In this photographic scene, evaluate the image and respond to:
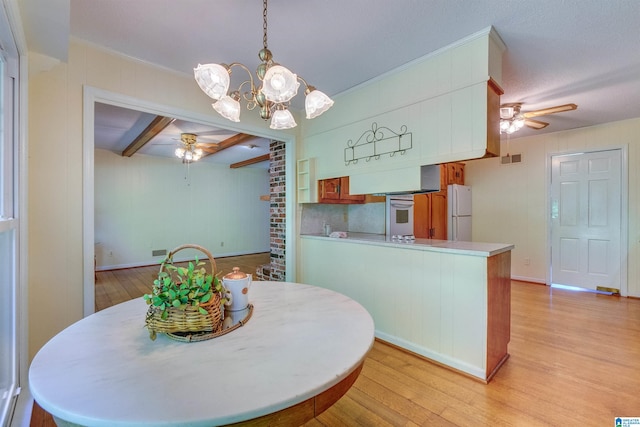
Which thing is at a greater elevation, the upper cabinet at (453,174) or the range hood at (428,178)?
the upper cabinet at (453,174)

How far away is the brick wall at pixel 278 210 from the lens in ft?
11.4

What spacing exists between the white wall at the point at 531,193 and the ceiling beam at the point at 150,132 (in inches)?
199

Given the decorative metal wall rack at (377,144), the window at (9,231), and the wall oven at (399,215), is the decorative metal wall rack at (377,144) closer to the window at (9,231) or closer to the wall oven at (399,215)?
the wall oven at (399,215)

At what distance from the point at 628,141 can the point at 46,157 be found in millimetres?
6356

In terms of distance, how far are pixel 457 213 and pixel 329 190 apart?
2644 millimetres

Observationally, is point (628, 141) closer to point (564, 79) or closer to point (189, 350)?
point (564, 79)

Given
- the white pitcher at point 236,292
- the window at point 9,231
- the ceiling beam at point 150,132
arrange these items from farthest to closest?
the ceiling beam at point 150,132, the window at point 9,231, the white pitcher at point 236,292

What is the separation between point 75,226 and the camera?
2012mm

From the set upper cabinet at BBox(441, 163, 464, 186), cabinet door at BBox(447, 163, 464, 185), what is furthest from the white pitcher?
cabinet door at BBox(447, 163, 464, 185)

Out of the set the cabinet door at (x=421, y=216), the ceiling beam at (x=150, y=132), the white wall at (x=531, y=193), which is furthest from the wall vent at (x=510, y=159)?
the ceiling beam at (x=150, y=132)

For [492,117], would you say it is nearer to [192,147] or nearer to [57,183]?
[57,183]

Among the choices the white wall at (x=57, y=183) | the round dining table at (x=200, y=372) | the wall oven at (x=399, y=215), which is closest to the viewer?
the round dining table at (x=200, y=372)

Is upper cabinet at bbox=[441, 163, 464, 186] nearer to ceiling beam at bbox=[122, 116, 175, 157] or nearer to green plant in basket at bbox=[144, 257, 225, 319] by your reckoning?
ceiling beam at bbox=[122, 116, 175, 157]

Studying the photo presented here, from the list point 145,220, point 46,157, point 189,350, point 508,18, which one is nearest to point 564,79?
point 508,18
